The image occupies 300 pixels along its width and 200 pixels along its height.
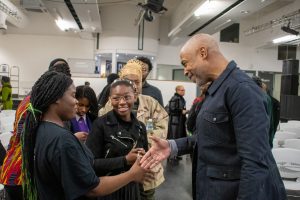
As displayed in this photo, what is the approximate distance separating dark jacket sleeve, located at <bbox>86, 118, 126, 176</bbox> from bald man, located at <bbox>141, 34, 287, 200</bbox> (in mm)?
219

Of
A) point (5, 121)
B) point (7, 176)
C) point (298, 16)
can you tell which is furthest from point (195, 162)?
point (298, 16)

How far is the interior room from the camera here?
757 cm

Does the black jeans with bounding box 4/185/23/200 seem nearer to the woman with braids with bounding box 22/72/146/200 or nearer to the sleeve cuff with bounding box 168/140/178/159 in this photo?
the woman with braids with bounding box 22/72/146/200

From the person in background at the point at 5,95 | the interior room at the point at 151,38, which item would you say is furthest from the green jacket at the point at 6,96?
the interior room at the point at 151,38

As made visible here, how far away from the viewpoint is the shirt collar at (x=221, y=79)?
1362mm

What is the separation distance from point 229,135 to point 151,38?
1002 cm

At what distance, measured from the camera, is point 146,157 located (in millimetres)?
1581

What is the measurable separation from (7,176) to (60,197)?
2.89ft

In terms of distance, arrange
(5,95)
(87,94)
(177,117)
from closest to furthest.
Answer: (87,94), (177,117), (5,95)

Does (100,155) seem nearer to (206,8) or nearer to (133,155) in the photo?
(133,155)

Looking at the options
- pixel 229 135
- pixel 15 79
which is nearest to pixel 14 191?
pixel 229 135

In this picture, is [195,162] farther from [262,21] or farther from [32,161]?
[262,21]

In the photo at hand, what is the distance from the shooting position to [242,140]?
1.20m

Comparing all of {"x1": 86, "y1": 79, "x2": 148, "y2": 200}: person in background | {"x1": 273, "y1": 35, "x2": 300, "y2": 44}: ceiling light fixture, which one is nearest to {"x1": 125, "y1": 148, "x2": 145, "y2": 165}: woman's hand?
{"x1": 86, "y1": 79, "x2": 148, "y2": 200}: person in background
